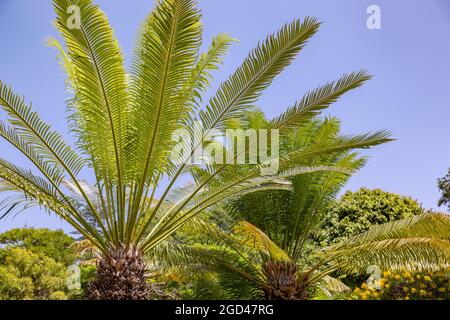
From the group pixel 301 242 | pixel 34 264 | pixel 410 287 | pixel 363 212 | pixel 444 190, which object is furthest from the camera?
pixel 444 190

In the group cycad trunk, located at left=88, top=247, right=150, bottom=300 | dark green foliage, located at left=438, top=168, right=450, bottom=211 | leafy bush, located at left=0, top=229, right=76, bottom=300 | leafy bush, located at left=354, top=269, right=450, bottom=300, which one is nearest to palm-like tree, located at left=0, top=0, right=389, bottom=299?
cycad trunk, located at left=88, top=247, right=150, bottom=300

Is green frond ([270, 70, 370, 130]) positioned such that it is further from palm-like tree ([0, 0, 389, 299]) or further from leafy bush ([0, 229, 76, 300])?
leafy bush ([0, 229, 76, 300])

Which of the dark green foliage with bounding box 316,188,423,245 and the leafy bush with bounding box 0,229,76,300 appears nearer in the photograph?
the leafy bush with bounding box 0,229,76,300

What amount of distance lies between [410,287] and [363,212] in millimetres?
3967

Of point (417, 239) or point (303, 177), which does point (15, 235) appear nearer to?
point (303, 177)

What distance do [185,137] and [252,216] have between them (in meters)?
3.08

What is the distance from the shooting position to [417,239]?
774cm

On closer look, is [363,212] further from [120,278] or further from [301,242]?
[120,278]

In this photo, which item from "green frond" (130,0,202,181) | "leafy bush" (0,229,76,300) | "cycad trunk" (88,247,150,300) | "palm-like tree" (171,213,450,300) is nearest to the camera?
"green frond" (130,0,202,181)

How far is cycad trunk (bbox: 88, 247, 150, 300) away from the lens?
22.5 feet

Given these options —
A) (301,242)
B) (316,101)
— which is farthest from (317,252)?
(316,101)

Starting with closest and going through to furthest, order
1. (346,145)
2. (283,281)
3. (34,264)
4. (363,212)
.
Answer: (346,145), (283,281), (34,264), (363,212)

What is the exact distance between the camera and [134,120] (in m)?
7.24

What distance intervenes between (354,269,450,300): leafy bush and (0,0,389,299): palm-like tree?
3.32 metres
